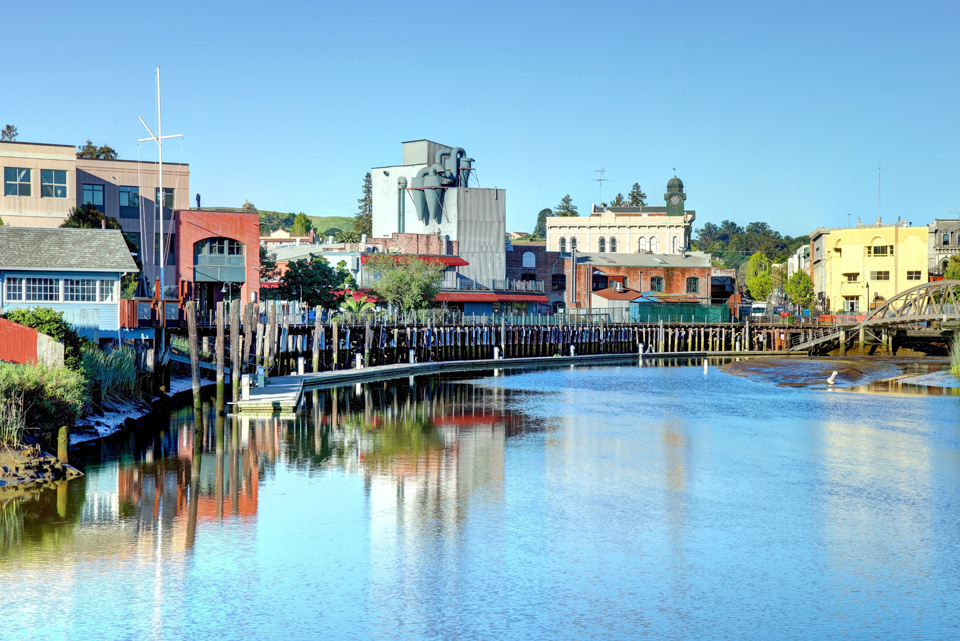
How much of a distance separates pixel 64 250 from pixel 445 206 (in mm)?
57247

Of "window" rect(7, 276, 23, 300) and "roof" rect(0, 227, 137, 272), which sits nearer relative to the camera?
"window" rect(7, 276, 23, 300)

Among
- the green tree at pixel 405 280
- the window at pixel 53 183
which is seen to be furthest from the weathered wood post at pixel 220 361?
the green tree at pixel 405 280

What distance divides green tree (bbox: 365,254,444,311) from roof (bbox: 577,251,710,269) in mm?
24062

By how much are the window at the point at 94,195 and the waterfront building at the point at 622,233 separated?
71.8m

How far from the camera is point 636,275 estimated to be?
341 feet

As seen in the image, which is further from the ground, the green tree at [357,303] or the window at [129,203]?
the window at [129,203]

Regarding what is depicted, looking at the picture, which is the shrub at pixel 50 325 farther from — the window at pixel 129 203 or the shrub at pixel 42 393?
the window at pixel 129 203

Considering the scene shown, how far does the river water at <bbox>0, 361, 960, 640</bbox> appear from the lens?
12.5 meters

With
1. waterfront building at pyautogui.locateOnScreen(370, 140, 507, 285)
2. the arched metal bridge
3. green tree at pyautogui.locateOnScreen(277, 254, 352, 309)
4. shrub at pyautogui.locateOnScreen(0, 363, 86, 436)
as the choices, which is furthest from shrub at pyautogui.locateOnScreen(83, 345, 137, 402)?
the arched metal bridge

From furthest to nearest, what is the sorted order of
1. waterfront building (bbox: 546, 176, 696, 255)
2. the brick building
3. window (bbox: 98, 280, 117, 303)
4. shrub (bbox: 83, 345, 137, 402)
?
waterfront building (bbox: 546, 176, 696, 255)
the brick building
window (bbox: 98, 280, 117, 303)
shrub (bbox: 83, 345, 137, 402)

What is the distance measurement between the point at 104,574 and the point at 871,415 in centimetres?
2995

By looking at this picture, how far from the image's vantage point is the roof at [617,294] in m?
97.5

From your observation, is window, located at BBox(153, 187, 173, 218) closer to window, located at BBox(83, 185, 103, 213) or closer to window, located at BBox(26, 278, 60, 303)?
window, located at BBox(83, 185, 103, 213)

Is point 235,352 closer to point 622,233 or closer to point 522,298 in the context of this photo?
point 522,298
